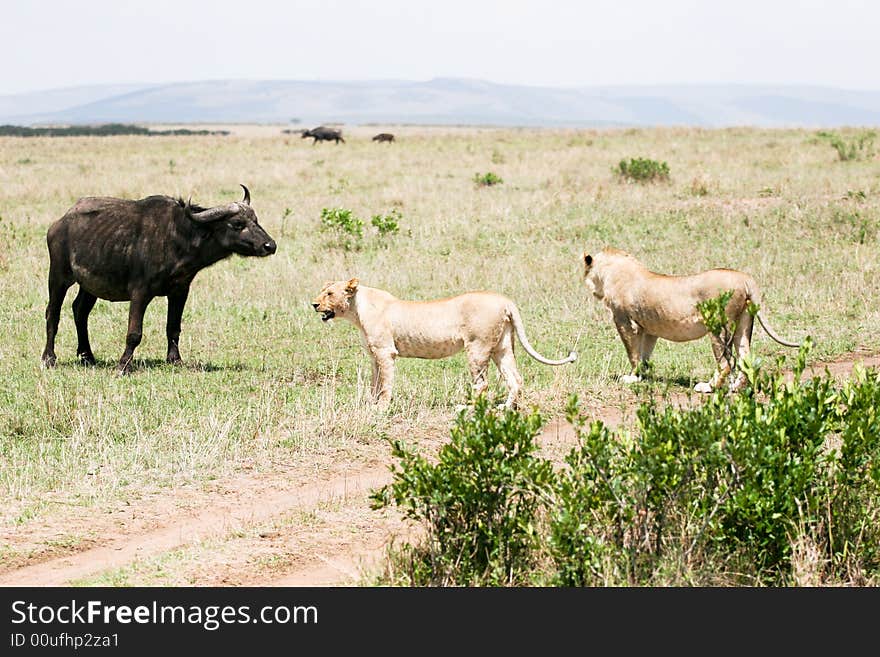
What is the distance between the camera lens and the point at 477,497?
6.15m

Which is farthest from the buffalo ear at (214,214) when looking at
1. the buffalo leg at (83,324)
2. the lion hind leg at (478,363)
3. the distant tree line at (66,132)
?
the distant tree line at (66,132)

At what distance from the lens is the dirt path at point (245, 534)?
6.52 meters

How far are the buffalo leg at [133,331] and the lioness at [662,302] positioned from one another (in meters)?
4.70

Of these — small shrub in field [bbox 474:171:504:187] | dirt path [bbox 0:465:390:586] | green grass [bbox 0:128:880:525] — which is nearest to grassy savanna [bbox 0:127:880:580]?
green grass [bbox 0:128:880:525]

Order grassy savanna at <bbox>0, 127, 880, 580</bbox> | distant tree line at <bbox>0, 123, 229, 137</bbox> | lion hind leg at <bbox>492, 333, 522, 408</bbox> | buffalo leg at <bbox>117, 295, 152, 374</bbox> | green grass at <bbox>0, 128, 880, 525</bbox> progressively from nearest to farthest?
grassy savanna at <bbox>0, 127, 880, 580</bbox>
green grass at <bbox>0, 128, 880, 525</bbox>
lion hind leg at <bbox>492, 333, 522, 408</bbox>
buffalo leg at <bbox>117, 295, 152, 374</bbox>
distant tree line at <bbox>0, 123, 229, 137</bbox>

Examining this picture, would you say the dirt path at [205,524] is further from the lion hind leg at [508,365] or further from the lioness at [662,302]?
the lioness at [662,302]

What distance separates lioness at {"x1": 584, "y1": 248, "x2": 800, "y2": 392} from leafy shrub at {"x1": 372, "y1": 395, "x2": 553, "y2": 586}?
447cm

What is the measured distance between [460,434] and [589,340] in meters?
7.30

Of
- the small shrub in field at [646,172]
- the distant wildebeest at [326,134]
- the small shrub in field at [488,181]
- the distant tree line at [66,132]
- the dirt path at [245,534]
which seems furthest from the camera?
the distant tree line at [66,132]

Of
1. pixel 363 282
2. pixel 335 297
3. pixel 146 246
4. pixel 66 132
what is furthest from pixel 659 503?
pixel 66 132

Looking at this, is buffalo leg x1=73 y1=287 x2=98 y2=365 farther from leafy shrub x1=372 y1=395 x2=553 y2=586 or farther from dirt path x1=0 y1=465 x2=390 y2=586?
leafy shrub x1=372 y1=395 x2=553 y2=586

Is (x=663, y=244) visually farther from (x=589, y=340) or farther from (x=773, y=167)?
(x=773, y=167)

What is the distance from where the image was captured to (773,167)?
1261 inches

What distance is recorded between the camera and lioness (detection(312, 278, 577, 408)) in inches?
373
